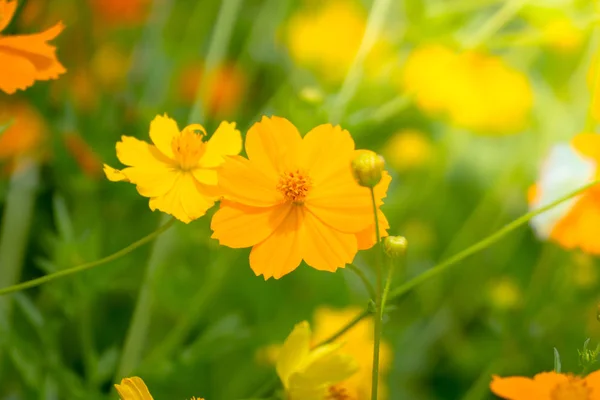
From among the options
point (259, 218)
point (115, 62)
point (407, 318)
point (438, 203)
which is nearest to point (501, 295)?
point (407, 318)

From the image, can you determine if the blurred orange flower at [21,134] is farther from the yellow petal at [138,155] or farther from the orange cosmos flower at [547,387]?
the orange cosmos flower at [547,387]

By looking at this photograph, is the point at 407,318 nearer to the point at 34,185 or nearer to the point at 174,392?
the point at 174,392

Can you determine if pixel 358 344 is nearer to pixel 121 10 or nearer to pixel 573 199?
pixel 573 199

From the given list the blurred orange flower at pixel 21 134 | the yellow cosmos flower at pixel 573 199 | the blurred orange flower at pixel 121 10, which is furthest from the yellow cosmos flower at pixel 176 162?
the blurred orange flower at pixel 121 10

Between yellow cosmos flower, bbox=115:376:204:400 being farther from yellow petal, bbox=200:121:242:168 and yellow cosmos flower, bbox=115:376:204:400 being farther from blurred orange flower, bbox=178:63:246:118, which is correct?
blurred orange flower, bbox=178:63:246:118

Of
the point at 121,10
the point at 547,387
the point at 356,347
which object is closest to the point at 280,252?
the point at 547,387

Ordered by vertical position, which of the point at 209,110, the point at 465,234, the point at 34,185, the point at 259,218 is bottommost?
the point at 259,218

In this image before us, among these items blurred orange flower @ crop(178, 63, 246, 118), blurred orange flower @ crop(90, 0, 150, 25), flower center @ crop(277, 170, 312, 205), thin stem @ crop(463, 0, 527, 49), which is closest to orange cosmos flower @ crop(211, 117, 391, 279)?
flower center @ crop(277, 170, 312, 205)
